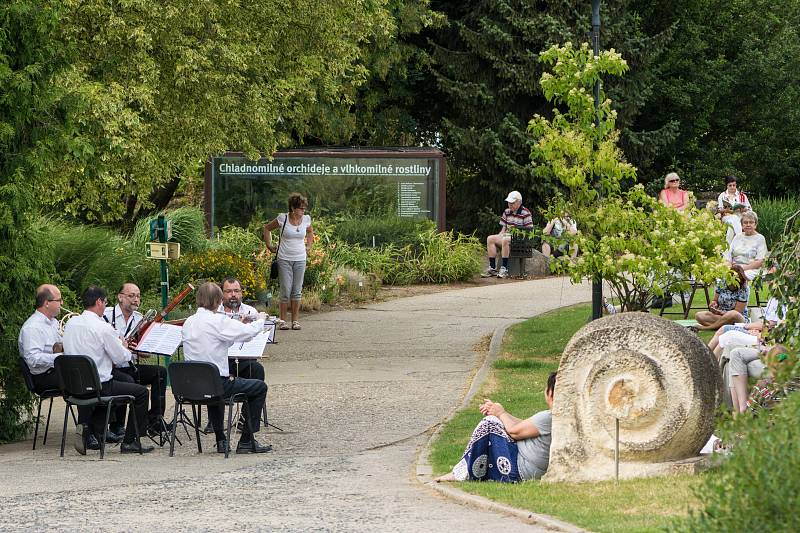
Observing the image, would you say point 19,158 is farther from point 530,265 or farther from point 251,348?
point 530,265

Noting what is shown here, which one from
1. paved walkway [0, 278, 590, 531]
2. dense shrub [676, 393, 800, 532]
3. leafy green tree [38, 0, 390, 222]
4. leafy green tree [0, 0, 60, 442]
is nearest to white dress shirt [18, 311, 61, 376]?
leafy green tree [0, 0, 60, 442]

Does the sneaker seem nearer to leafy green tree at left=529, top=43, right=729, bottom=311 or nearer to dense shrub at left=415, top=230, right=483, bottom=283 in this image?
dense shrub at left=415, top=230, right=483, bottom=283

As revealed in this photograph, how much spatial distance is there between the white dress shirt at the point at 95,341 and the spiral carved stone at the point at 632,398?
4012mm

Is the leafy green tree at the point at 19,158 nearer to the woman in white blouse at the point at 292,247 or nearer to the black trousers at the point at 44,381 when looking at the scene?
the black trousers at the point at 44,381

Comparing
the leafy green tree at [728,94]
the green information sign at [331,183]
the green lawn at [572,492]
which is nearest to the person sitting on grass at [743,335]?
the green lawn at [572,492]

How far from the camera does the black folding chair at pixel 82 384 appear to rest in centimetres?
1111

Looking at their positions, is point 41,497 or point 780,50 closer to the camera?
point 41,497

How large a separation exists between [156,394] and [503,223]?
44.0 ft

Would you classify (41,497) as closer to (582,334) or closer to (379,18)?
(582,334)

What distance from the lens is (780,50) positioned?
115 feet

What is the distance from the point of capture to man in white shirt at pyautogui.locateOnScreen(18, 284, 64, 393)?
11508 millimetres

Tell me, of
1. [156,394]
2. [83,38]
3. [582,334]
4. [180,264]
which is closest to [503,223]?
[180,264]

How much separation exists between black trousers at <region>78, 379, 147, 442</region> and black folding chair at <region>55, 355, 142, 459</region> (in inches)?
4.5

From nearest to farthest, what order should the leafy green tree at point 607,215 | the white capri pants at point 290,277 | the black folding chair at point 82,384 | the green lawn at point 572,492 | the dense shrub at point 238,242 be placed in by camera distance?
the green lawn at point 572,492 → the black folding chair at point 82,384 → the leafy green tree at point 607,215 → the white capri pants at point 290,277 → the dense shrub at point 238,242
